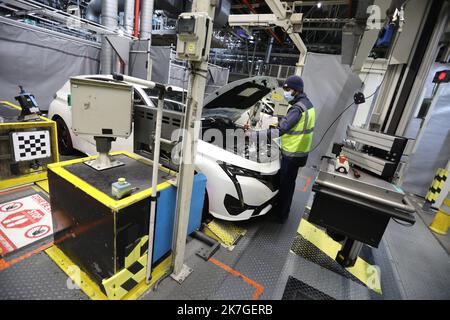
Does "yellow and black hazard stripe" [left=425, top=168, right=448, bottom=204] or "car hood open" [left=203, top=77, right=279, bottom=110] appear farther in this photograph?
"yellow and black hazard stripe" [left=425, top=168, right=448, bottom=204]

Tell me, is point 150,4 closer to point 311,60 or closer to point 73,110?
point 311,60

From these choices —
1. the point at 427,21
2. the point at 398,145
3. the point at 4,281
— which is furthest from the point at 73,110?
the point at 427,21

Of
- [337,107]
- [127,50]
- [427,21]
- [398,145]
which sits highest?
[427,21]

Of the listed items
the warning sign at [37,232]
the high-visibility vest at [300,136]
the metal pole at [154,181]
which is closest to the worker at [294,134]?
the high-visibility vest at [300,136]

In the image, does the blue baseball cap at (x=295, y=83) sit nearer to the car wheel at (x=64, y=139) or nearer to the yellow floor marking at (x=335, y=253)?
the yellow floor marking at (x=335, y=253)

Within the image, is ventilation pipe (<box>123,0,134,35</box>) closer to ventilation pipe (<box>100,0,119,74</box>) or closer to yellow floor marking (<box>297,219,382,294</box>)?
ventilation pipe (<box>100,0,119,74</box>)

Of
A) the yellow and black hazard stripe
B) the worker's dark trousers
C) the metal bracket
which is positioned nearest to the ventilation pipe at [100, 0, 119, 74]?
the worker's dark trousers

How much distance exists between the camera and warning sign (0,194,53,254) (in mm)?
1926

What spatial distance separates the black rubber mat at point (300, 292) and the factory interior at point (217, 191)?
0.01 metres

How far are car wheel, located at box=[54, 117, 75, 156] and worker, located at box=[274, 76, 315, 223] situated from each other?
3493mm

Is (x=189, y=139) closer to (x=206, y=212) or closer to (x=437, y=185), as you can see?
(x=206, y=212)

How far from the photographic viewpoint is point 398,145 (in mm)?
1783

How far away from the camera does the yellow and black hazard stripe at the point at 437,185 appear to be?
3691mm
